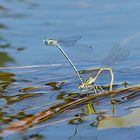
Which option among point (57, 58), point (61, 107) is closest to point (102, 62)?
point (57, 58)

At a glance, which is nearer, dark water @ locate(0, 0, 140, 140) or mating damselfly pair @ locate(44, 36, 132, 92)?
dark water @ locate(0, 0, 140, 140)

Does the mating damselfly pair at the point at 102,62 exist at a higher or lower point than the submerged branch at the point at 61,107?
higher

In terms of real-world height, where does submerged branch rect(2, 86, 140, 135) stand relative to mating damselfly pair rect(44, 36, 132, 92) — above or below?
below

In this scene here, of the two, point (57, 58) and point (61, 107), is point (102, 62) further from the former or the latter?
point (61, 107)

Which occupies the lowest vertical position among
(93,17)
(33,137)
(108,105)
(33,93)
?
(33,137)

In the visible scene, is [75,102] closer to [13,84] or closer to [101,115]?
[101,115]

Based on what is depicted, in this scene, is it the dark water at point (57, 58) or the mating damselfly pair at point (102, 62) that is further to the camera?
→ the mating damselfly pair at point (102, 62)

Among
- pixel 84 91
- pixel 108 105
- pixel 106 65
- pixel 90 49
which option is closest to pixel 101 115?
pixel 108 105

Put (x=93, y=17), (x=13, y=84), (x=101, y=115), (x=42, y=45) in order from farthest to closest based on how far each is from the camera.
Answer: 1. (x=93, y=17)
2. (x=42, y=45)
3. (x=13, y=84)
4. (x=101, y=115)
